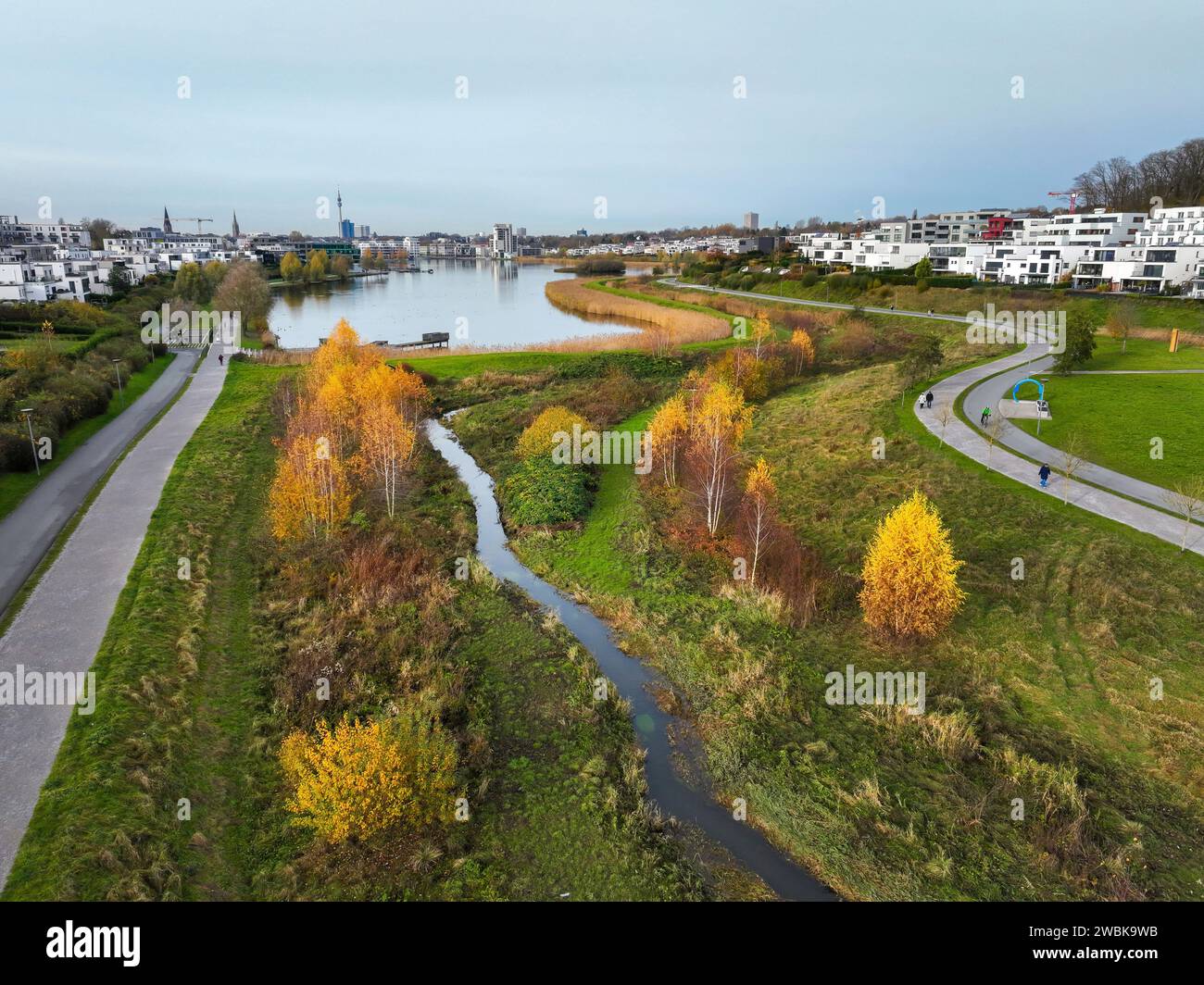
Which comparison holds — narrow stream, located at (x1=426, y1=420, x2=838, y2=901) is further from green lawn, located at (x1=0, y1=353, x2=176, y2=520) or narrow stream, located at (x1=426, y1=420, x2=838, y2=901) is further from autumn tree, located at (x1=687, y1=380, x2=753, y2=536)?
green lawn, located at (x1=0, y1=353, x2=176, y2=520)

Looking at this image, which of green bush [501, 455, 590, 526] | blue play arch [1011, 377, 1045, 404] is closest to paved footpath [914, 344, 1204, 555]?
blue play arch [1011, 377, 1045, 404]

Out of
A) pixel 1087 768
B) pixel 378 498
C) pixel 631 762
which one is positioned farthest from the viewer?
pixel 378 498

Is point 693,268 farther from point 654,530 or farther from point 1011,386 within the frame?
point 654,530

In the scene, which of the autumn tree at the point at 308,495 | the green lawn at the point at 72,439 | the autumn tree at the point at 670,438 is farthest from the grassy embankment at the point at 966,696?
the green lawn at the point at 72,439

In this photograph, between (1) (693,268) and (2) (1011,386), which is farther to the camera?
(1) (693,268)

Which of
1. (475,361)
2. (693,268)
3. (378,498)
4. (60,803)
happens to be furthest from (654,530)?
(693,268)

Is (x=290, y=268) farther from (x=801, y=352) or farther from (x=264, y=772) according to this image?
(x=264, y=772)

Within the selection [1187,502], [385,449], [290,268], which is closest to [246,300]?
[385,449]

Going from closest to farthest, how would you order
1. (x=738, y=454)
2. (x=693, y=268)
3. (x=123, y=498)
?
(x=123, y=498) < (x=738, y=454) < (x=693, y=268)

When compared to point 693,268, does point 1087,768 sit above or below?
below
